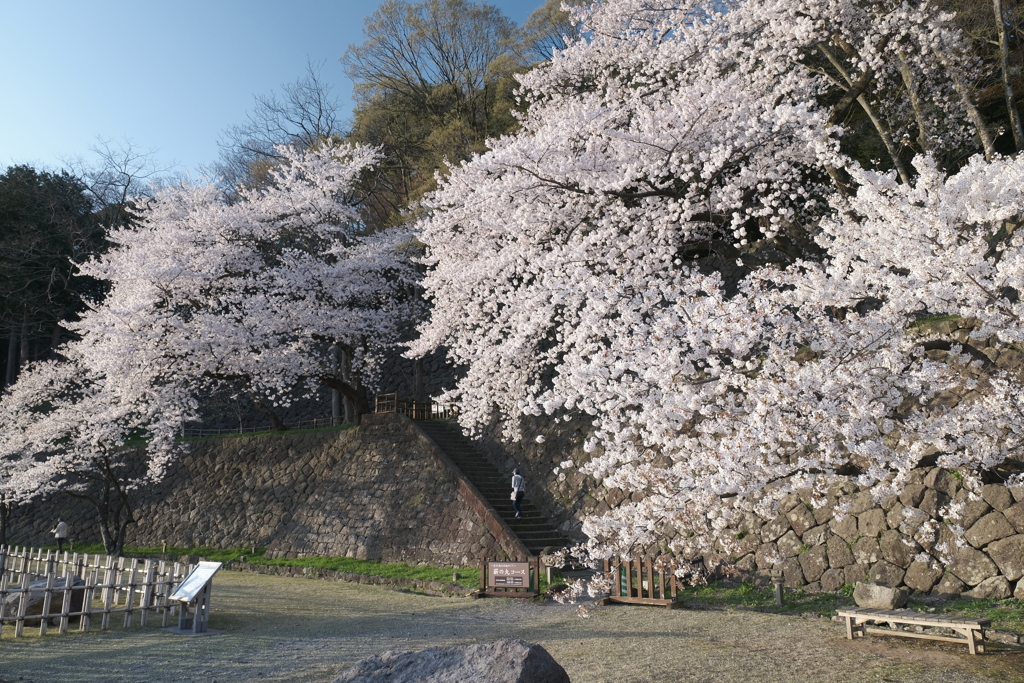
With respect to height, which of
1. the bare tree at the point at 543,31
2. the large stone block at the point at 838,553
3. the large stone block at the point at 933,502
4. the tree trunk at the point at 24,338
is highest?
the bare tree at the point at 543,31

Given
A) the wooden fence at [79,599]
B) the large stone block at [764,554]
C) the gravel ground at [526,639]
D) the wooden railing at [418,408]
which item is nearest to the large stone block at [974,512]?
the gravel ground at [526,639]

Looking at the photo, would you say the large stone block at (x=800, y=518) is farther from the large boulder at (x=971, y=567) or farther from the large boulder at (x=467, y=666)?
the large boulder at (x=467, y=666)

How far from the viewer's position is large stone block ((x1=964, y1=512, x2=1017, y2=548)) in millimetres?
8148

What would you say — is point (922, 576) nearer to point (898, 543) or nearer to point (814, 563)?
point (898, 543)

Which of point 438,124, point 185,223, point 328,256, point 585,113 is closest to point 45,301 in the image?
point 185,223

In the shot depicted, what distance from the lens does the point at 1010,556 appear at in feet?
26.2

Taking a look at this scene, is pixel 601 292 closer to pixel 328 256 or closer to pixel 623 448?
pixel 623 448

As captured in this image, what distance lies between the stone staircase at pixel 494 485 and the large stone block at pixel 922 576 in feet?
20.5

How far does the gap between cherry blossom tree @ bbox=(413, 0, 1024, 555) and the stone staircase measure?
1332 mm

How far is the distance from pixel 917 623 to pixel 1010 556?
6.52 feet

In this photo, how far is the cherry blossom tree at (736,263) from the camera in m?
5.49

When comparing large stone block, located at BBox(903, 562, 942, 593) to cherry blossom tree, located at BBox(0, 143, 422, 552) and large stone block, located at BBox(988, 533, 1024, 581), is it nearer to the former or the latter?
large stone block, located at BBox(988, 533, 1024, 581)

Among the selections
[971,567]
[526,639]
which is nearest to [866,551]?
[971,567]

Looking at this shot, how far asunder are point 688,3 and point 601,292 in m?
6.51
